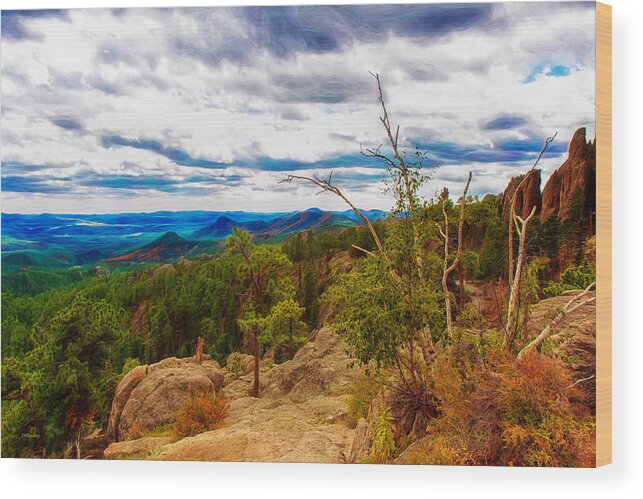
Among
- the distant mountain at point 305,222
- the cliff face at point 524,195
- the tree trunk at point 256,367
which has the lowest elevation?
the tree trunk at point 256,367

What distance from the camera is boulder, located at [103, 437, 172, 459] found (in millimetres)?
9383

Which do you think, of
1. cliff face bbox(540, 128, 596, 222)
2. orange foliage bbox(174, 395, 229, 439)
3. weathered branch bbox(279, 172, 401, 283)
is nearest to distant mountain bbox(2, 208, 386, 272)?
weathered branch bbox(279, 172, 401, 283)

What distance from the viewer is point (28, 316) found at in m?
9.69

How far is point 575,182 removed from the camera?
885cm

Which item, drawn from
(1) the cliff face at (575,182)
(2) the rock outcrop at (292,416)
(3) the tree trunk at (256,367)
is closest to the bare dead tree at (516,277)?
(1) the cliff face at (575,182)

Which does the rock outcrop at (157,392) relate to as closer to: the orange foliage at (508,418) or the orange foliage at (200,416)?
the orange foliage at (200,416)

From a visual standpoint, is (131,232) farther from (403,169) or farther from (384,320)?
(403,169)

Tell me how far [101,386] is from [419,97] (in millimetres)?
6477

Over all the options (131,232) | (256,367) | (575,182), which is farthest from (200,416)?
(575,182)

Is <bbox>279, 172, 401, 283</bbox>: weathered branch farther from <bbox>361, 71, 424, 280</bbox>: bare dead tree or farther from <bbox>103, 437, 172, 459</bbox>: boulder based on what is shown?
<bbox>103, 437, 172, 459</bbox>: boulder

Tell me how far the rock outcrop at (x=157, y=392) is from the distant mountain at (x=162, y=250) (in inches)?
64.1

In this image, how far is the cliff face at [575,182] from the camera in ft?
28.9

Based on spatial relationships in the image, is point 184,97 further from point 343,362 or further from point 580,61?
point 580,61

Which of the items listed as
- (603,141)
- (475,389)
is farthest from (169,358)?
(603,141)
